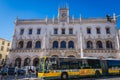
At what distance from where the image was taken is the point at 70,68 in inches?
615

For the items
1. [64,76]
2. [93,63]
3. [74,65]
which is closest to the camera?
[64,76]

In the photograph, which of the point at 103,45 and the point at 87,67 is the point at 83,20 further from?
the point at 87,67

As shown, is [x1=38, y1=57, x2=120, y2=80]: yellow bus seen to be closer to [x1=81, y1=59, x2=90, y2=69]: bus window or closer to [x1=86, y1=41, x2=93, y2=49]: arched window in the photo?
[x1=81, y1=59, x2=90, y2=69]: bus window

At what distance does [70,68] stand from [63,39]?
14.8 metres

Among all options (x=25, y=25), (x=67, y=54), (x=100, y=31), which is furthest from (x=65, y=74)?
(x=25, y=25)

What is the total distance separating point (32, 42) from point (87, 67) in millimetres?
17354

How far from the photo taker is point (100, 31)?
30203 mm

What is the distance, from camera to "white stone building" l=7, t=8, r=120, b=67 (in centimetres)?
2864

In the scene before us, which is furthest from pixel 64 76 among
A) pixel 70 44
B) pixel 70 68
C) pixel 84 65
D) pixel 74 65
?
pixel 70 44

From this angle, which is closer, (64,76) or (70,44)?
(64,76)

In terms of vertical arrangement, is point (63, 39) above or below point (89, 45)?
above

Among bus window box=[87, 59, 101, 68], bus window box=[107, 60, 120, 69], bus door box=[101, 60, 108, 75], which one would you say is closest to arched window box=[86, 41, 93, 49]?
bus window box=[107, 60, 120, 69]

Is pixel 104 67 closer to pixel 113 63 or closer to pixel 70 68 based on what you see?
pixel 113 63

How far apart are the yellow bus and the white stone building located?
10.2 m
